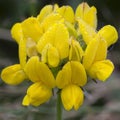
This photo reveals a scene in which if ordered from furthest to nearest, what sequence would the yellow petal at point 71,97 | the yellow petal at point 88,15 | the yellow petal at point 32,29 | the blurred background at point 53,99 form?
the blurred background at point 53,99
the yellow petal at point 88,15
the yellow petal at point 32,29
the yellow petal at point 71,97

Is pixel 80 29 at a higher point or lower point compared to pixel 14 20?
lower

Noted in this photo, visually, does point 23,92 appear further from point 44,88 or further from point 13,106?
point 44,88

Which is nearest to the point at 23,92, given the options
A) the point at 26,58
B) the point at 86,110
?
the point at 86,110

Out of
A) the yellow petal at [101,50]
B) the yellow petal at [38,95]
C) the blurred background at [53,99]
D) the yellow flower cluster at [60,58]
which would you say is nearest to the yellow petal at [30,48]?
the yellow flower cluster at [60,58]

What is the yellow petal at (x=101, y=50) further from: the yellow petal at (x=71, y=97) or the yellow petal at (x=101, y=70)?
the yellow petal at (x=71, y=97)

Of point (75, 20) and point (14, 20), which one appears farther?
point (14, 20)

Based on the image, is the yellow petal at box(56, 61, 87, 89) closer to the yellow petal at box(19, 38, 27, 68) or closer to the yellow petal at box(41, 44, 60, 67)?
the yellow petal at box(41, 44, 60, 67)

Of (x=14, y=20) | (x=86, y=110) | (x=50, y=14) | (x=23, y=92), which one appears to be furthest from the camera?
(x=14, y=20)
